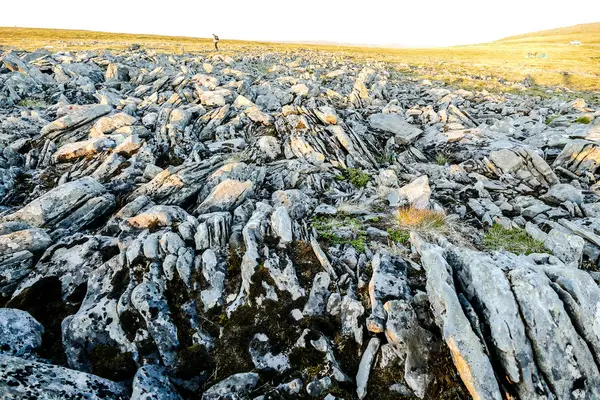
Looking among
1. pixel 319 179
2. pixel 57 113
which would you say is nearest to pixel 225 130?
pixel 319 179

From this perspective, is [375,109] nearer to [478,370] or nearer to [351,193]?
[351,193]

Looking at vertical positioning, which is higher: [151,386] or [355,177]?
[355,177]

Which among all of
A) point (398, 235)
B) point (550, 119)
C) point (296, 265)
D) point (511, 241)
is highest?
point (550, 119)

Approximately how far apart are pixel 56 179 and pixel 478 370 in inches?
685

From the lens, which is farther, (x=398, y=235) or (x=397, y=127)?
(x=397, y=127)

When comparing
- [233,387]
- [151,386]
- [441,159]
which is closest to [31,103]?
[151,386]

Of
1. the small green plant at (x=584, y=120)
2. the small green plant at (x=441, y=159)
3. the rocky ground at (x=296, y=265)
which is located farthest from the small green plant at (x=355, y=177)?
the small green plant at (x=584, y=120)

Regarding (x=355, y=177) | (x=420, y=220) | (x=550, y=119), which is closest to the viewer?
(x=420, y=220)

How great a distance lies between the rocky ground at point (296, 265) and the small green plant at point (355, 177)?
0.09m

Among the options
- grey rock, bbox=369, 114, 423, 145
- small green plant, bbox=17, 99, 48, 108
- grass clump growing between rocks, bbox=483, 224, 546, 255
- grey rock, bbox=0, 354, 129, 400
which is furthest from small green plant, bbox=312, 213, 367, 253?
small green plant, bbox=17, 99, 48, 108

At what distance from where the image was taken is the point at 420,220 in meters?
10.4

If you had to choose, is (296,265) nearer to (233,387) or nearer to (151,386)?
(233,387)

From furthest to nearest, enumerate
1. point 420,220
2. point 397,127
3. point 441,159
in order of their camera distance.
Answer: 1. point 397,127
2. point 441,159
3. point 420,220

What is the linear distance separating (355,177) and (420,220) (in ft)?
15.9
